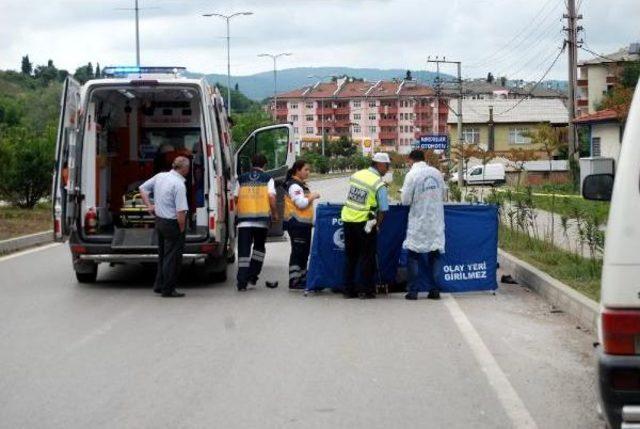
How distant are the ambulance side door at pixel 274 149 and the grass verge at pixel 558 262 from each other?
390 cm

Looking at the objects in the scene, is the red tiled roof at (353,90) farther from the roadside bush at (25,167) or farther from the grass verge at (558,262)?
the grass verge at (558,262)

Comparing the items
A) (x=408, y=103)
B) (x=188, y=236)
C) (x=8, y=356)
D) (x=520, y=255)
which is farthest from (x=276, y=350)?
(x=408, y=103)

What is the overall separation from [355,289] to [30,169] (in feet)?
60.3

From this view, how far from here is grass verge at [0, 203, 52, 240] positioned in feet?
79.0

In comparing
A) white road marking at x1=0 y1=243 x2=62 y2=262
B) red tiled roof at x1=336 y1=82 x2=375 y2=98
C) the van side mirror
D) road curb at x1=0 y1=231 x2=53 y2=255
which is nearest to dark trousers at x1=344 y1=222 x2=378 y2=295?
the van side mirror

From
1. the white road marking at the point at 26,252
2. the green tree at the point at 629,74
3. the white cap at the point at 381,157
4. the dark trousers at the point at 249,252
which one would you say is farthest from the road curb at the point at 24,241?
the green tree at the point at 629,74

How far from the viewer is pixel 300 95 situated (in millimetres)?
176250

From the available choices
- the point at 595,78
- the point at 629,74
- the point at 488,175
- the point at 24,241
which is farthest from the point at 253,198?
the point at 595,78

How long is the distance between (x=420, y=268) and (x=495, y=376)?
4747 mm

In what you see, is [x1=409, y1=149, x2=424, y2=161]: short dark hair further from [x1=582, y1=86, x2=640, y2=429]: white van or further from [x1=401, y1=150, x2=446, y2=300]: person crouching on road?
[x1=582, y1=86, x2=640, y2=429]: white van

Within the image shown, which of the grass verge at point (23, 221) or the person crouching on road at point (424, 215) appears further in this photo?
the grass verge at point (23, 221)

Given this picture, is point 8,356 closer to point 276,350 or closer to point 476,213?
point 276,350

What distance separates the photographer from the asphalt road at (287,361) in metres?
7.52

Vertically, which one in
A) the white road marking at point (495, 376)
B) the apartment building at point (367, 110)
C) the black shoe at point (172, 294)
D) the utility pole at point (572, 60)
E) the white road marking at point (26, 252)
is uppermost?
the apartment building at point (367, 110)
